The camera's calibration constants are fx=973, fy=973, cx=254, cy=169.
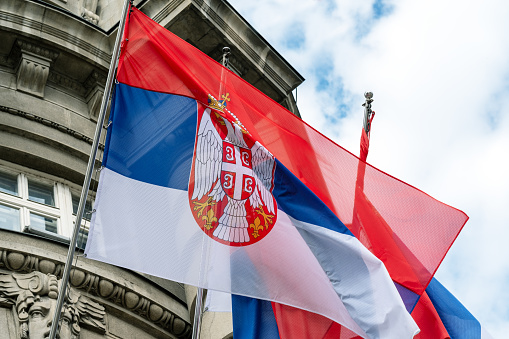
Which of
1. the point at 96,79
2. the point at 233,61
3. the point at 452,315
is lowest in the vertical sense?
the point at 452,315

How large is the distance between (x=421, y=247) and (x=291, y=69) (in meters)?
5.63

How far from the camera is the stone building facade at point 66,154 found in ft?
37.5

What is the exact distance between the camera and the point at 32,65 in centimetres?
1478

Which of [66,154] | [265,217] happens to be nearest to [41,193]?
[66,154]

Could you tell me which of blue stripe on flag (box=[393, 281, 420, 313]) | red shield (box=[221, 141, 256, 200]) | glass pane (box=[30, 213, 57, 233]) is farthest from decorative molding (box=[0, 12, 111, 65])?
blue stripe on flag (box=[393, 281, 420, 313])

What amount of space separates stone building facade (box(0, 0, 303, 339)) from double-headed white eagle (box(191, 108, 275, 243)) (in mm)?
1536

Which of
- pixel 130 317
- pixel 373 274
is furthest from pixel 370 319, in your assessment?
pixel 130 317

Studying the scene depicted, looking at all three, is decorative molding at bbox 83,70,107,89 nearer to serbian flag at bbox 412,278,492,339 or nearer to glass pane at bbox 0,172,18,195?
glass pane at bbox 0,172,18,195

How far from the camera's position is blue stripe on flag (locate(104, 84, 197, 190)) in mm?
10188

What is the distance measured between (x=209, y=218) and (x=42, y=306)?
2.44 m

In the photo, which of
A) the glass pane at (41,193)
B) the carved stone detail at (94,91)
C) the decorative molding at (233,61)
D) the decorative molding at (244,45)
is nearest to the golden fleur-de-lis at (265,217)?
the glass pane at (41,193)

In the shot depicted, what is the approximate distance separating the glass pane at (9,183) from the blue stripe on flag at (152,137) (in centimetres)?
336

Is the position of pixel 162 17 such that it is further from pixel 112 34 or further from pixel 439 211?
pixel 439 211

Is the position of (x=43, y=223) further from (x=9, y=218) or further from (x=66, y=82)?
(x=66, y=82)
